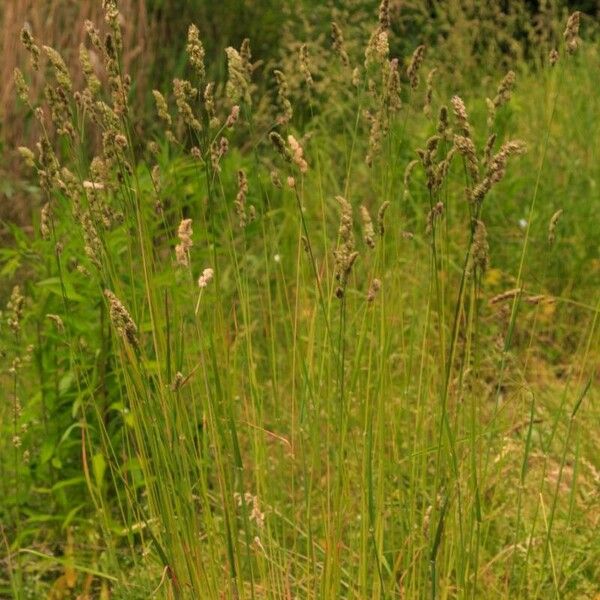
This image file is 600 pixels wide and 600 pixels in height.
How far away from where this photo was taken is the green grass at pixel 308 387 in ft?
7.14

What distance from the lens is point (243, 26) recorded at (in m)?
7.89

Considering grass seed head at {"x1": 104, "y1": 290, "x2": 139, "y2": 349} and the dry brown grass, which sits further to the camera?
the dry brown grass

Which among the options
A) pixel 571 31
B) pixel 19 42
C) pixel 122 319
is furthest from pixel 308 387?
pixel 19 42

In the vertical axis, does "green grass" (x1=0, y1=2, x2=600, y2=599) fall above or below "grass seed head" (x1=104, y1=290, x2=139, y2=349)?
below

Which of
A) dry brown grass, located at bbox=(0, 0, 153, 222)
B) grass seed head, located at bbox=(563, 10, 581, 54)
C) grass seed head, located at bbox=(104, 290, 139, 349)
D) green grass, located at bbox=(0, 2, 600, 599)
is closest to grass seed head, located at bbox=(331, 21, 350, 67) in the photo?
green grass, located at bbox=(0, 2, 600, 599)

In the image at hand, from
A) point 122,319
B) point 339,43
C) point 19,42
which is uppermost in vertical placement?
point 339,43

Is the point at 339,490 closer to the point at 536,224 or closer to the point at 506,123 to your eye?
the point at 536,224

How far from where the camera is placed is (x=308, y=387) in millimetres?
2346

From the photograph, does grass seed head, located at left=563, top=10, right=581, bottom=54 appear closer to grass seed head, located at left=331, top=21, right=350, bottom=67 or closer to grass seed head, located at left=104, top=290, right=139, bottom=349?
grass seed head, located at left=331, top=21, right=350, bottom=67

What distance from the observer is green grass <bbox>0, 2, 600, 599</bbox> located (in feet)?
7.14

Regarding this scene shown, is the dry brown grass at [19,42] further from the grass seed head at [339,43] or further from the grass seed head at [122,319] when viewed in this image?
the grass seed head at [122,319]

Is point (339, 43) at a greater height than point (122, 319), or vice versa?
point (339, 43)

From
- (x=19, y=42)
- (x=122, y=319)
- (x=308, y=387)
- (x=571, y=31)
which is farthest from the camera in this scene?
(x=19, y=42)

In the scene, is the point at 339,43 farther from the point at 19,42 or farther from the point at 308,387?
the point at 19,42
